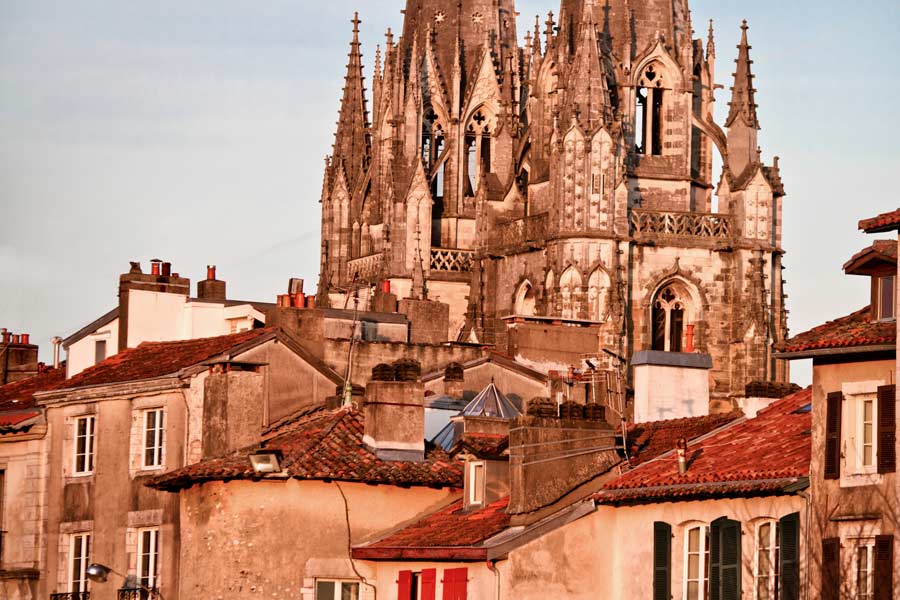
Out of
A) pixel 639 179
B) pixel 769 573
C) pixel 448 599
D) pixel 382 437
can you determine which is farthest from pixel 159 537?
pixel 639 179

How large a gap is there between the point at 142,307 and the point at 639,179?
3696 centimetres

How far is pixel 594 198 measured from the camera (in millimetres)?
83688

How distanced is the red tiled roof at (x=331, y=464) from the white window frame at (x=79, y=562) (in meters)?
4.09

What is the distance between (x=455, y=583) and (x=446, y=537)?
987 millimetres

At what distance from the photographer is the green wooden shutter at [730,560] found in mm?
32344

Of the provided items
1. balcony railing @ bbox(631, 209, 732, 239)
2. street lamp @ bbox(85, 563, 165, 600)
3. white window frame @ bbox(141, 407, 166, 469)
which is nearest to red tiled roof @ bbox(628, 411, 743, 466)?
white window frame @ bbox(141, 407, 166, 469)

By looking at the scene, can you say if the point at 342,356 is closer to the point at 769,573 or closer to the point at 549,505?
the point at 549,505

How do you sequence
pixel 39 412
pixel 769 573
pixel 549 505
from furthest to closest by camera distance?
1. pixel 39 412
2. pixel 549 505
3. pixel 769 573

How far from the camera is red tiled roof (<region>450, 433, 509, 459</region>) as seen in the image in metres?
39.0

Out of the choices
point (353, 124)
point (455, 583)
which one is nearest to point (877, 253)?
point (455, 583)

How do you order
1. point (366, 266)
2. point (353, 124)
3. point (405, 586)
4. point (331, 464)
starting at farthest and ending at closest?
point (353, 124), point (366, 266), point (331, 464), point (405, 586)

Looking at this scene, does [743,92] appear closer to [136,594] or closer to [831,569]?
[136,594]

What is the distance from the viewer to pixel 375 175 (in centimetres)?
9950

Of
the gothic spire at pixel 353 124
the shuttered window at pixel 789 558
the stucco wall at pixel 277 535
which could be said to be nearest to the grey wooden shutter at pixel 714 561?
the shuttered window at pixel 789 558
